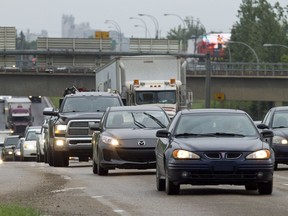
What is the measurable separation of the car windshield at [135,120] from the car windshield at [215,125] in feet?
23.2

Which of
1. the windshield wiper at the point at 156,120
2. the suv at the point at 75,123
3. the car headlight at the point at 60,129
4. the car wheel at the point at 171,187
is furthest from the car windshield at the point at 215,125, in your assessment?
the car headlight at the point at 60,129

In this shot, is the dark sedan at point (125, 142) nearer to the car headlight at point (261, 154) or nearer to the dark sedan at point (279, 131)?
the dark sedan at point (279, 131)

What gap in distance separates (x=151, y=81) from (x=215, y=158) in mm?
31137

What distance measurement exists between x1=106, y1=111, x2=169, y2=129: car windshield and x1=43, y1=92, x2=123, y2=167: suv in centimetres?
463

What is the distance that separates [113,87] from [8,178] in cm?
2446

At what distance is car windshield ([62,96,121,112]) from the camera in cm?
3325

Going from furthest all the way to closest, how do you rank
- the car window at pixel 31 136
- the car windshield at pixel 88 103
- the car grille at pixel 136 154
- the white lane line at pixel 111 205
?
the car window at pixel 31 136 → the car windshield at pixel 88 103 → the car grille at pixel 136 154 → the white lane line at pixel 111 205

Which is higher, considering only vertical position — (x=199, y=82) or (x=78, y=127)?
(x=78, y=127)

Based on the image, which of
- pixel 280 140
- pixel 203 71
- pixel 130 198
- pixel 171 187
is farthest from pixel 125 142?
pixel 203 71

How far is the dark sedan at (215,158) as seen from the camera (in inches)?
723

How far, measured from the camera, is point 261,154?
18656mm

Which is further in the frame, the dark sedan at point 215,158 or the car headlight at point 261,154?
the car headlight at point 261,154

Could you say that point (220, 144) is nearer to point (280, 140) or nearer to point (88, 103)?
point (280, 140)

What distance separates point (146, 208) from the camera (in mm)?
16297
